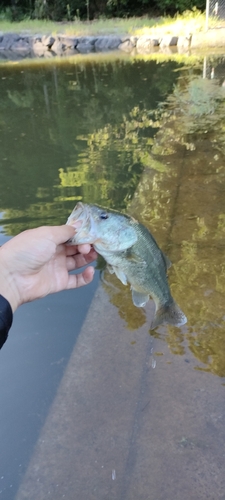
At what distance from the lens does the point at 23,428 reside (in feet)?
8.55

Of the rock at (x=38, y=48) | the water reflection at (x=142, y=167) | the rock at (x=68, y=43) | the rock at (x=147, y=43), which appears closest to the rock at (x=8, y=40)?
the rock at (x=38, y=48)

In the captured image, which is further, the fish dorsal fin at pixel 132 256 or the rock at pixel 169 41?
the rock at pixel 169 41

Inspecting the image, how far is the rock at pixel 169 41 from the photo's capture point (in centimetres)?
1706

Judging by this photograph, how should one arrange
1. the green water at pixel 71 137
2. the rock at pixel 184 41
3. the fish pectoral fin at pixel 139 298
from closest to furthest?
the fish pectoral fin at pixel 139 298
the green water at pixel 71 137
the rock at pixel 184 41

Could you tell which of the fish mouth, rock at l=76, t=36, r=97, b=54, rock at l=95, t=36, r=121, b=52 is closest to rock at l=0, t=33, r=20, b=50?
rock at l=76, t=36, r=97, b=54

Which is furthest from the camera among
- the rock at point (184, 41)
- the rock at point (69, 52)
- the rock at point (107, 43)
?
the rock at point (107, 43)

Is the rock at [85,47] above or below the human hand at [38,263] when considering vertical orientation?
below

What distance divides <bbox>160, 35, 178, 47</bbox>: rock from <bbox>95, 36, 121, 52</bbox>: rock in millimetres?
1915

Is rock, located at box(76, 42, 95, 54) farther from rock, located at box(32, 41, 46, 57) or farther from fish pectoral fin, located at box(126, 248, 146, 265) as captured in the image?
fish pectoral fin, located at box(126, 248, 146, 265)

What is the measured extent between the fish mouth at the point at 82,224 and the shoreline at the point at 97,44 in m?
15.5

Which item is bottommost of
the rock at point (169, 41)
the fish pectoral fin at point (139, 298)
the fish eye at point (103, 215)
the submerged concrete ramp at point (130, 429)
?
the submerged concrete ramp at point (130, 429)

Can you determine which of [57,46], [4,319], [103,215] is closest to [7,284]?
[4,319]

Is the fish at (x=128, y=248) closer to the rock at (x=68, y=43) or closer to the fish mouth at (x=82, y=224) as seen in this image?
the fish mouth at (x=82, y=224)

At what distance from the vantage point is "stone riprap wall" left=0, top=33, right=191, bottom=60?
17141mm
